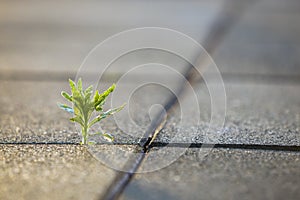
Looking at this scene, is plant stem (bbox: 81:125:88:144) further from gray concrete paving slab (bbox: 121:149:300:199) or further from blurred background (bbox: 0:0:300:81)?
blurred background (bbox: 0:0:300:81)

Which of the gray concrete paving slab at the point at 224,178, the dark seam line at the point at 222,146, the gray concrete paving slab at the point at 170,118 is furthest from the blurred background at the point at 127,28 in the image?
the gray concrete paving slab at the point at 224,178

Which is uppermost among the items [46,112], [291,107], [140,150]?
[291,107]

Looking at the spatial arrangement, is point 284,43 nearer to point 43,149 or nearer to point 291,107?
point 291,107

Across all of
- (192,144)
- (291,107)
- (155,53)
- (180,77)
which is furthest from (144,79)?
(192,144)

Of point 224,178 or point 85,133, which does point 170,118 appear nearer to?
point 85,133

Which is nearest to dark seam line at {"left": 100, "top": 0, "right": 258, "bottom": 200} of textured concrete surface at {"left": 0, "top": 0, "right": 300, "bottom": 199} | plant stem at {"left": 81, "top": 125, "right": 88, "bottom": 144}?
textured concrete surface at {"left": 0, "top": 0, "right": 300, "bottom": 199}

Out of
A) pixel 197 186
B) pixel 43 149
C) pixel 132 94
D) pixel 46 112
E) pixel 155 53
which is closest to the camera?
pixel 197 186
